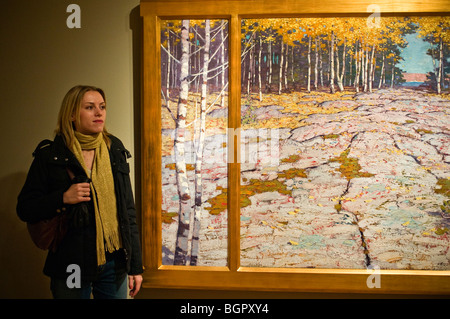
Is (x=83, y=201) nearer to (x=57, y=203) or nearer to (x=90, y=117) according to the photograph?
Result: (x=57, y=203)

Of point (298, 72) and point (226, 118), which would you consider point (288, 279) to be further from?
point (298, 72)

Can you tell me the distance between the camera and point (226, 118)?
2.63m

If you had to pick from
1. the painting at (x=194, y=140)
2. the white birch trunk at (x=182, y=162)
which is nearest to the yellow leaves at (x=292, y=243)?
the painting at (x=194, y=140)

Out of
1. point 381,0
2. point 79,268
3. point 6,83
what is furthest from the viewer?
point 6,83

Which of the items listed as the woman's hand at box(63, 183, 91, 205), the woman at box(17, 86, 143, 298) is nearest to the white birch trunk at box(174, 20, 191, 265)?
the woman at box(17, 86, 143, 298)

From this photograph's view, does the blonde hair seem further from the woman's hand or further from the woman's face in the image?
the woman's hand

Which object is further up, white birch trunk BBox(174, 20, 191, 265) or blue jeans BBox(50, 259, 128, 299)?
white birch trunk BBox(174, 20, 191, 265)

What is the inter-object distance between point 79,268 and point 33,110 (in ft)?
4.38

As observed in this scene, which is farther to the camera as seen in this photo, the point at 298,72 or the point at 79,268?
the point at 298,72

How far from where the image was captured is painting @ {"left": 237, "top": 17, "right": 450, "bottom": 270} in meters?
2.59

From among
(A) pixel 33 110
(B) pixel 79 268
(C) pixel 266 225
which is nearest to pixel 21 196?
(B) pixel 79 268

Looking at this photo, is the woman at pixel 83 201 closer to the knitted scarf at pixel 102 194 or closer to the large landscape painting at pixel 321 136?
the knitted scarf at pixel 102 194

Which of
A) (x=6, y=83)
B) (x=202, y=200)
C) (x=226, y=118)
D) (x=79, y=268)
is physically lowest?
(x=79, y=268)

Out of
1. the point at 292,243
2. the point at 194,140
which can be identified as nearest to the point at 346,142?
the point at 292,243
